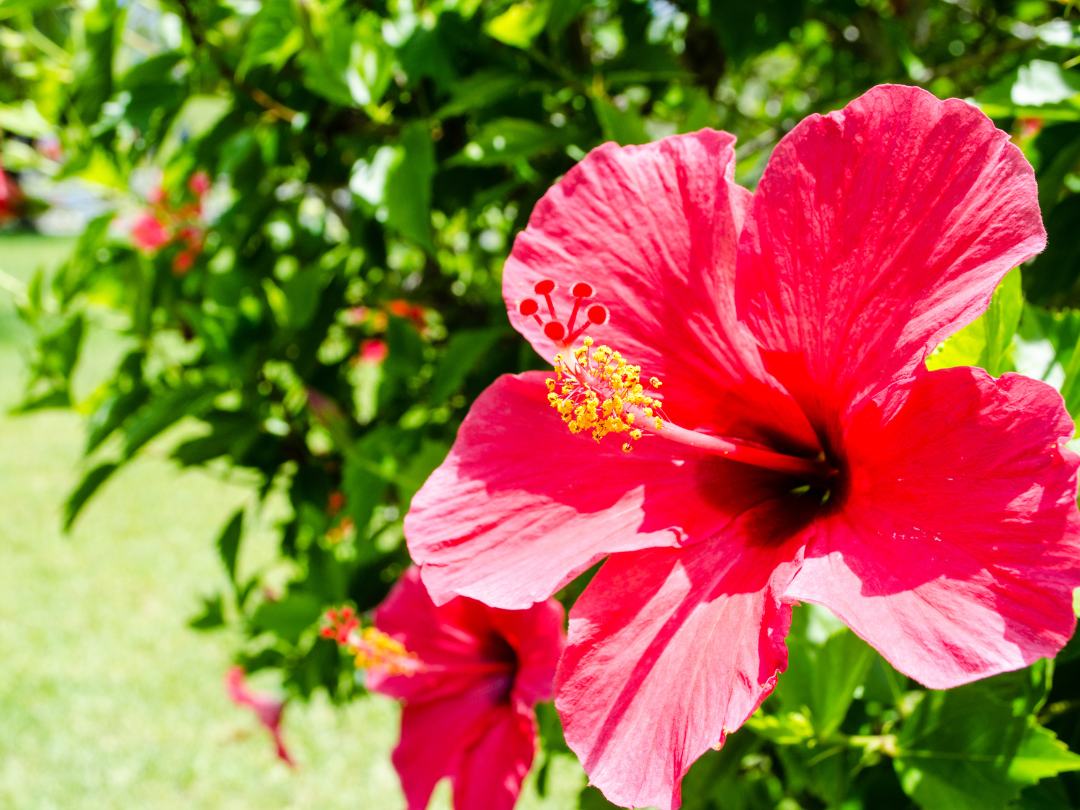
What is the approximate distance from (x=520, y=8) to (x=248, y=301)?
674mm

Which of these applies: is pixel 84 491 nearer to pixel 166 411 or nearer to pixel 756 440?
pixel 166 411

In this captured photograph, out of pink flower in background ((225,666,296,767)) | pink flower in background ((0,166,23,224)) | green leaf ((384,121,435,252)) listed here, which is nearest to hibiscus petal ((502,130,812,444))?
green leaf ((384,121,435,252))

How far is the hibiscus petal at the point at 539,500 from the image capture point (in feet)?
2.76

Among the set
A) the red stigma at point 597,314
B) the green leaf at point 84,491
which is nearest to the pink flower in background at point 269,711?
the green leaf at point 84,491

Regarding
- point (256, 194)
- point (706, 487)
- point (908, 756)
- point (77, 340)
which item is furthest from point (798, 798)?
point (77, 340)

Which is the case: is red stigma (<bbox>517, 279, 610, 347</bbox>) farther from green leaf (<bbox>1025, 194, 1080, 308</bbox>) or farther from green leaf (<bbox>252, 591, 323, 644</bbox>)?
green leaf (<bbox>252, 591, 323, 644</bbox>)

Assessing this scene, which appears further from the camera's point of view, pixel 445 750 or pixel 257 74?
pixel 257 74

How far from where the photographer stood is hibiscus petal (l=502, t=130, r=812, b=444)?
877 millimetres

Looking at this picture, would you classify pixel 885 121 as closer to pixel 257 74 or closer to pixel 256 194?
pixel 257 74

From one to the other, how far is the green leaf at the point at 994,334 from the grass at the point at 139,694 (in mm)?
2348

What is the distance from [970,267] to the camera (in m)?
0.74

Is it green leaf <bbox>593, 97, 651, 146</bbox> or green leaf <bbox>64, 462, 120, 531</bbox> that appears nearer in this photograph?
green leaf <bbox>593, 97, 651, 146</bbox>

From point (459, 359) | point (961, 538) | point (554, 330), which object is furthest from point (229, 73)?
point (961, 538)

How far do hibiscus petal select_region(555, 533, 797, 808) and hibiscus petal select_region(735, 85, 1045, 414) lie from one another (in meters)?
0.18
